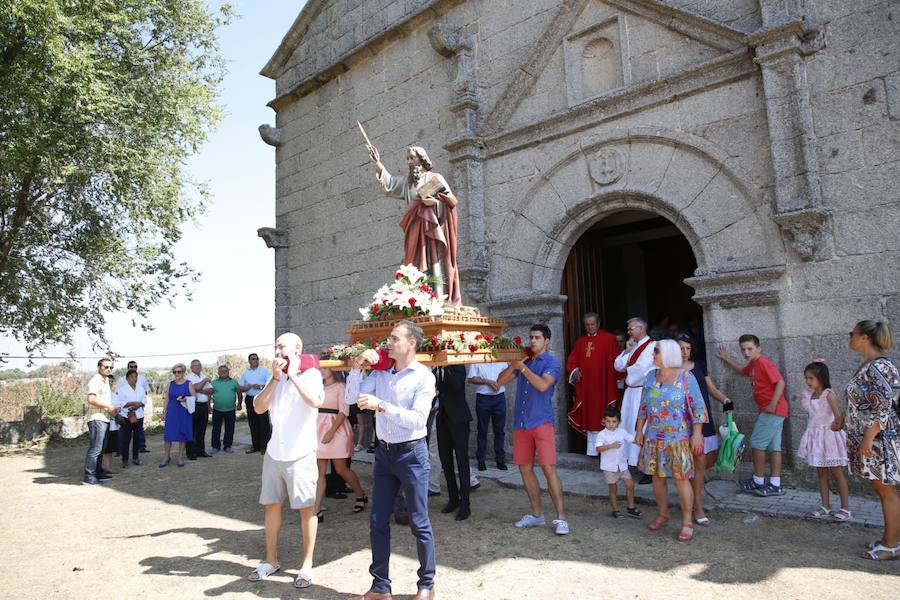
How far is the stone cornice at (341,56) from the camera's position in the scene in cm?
911

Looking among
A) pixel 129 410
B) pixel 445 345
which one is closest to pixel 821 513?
pixel 445 345

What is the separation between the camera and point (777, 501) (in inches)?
203

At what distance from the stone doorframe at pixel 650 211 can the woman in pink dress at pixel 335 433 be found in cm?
289

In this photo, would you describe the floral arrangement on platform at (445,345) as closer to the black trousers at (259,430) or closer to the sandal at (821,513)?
the sandal at (821,513)

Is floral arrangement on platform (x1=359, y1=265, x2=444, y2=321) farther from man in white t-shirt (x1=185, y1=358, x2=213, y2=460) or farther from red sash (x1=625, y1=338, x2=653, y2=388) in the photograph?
man in white t-shirt (x1=185, y1=358, x2=213, y2=460)

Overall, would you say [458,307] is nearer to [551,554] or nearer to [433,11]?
[551,554]

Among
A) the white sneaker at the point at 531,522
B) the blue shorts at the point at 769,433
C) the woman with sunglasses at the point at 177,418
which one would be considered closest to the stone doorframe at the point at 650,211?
the blue shorts at the point at 769,433

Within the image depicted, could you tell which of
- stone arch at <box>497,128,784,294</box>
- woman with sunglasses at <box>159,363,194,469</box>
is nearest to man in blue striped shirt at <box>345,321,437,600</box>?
stone arch at <box>497,128,784,294</box>

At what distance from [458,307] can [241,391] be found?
6.51 m

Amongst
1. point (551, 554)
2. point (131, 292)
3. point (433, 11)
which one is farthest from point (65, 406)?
point (551, 554)

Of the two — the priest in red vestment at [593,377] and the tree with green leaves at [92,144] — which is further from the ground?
the tree with green leaves at [92,144]

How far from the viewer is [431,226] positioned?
5.63 meters

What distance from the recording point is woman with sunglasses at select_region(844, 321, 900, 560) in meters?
3.78

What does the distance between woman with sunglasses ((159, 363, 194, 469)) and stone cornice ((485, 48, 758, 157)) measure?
239 inches
